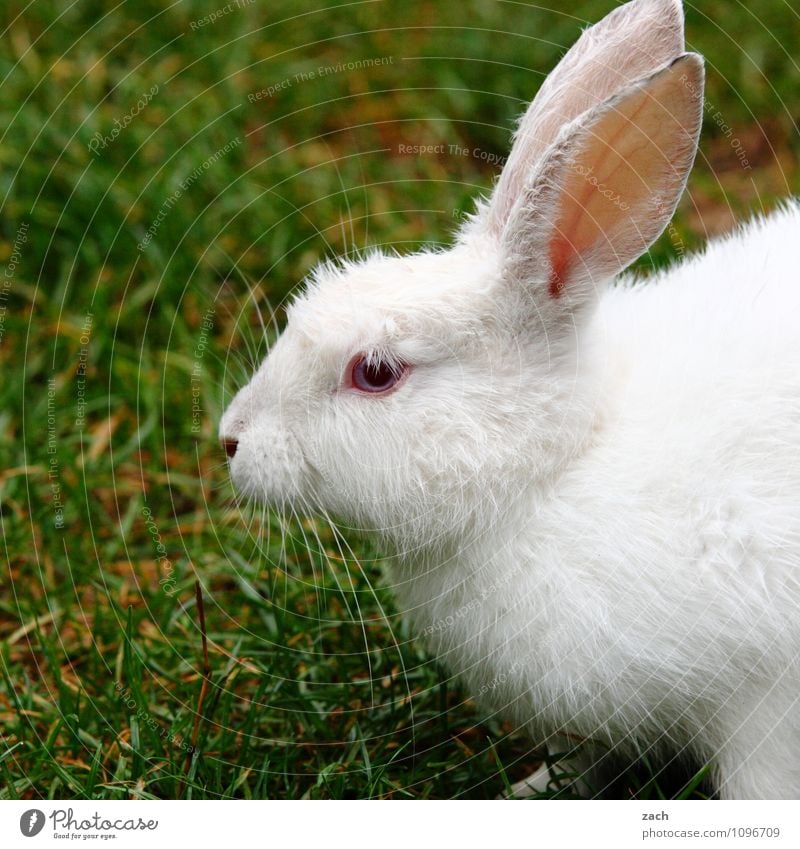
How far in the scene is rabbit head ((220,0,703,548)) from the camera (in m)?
3.33

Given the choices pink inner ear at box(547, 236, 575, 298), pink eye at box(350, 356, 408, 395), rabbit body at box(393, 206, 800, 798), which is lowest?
rabbit body at box(393, 206, 800, 798)

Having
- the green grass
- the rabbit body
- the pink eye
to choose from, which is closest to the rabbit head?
the pink eye

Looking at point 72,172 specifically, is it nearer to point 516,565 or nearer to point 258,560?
point 258,560

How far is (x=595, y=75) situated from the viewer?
140 inches

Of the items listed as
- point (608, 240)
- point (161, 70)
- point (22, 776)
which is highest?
point (161, 70)

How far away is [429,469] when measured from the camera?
11.3ft

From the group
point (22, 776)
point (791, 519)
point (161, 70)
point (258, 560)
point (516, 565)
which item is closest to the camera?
point (791, 519)

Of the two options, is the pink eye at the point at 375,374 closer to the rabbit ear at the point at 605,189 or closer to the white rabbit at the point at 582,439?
the white rabbit at the point at 582,439

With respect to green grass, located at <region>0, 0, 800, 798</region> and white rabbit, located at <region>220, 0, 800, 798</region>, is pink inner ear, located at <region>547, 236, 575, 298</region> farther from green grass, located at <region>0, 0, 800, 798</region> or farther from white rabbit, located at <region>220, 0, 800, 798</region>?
green grass, located at <region>0, 0, 800, 798</region>

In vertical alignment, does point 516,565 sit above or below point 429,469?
below

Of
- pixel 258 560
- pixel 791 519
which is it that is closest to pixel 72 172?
pixel 258 560

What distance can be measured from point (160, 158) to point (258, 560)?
2189 mm

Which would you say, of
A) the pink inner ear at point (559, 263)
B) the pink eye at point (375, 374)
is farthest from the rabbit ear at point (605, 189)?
the pink eye at point (375, 374)

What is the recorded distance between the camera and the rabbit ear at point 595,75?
11.5 feet
